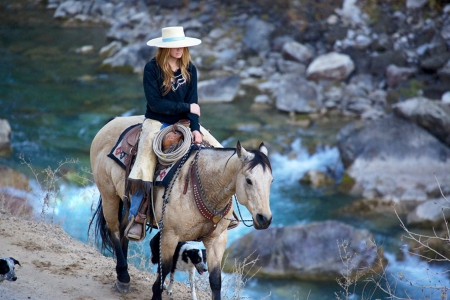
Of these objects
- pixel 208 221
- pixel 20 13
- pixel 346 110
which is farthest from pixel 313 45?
pixel 208 221

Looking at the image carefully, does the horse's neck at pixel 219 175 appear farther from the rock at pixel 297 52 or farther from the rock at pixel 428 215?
the rock at pixel 297 52

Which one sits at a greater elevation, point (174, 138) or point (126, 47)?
point (174, 138)

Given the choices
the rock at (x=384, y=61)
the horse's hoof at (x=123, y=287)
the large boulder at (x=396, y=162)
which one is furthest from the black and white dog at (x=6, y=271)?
the rock at (x=384, y=61)

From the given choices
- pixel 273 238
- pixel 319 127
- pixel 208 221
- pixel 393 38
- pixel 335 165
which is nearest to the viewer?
pixel 208 221

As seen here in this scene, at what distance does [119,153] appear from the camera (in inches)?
228

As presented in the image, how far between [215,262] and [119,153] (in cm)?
146

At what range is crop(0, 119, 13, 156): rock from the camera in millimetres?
13883

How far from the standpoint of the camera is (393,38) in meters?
19.2

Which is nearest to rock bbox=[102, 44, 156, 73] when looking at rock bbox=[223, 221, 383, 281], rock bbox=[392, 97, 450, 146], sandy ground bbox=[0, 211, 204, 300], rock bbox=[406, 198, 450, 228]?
rock bbox=[392, 97, 450, 146]

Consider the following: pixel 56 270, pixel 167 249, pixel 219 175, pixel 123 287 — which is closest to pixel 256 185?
pixel 219 175

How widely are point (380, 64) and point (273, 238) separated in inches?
372

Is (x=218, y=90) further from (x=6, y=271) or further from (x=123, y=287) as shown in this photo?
(x=6, y=271)

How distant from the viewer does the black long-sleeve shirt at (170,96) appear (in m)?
5.35

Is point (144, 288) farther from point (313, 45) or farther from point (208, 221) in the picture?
point (313, 45)
